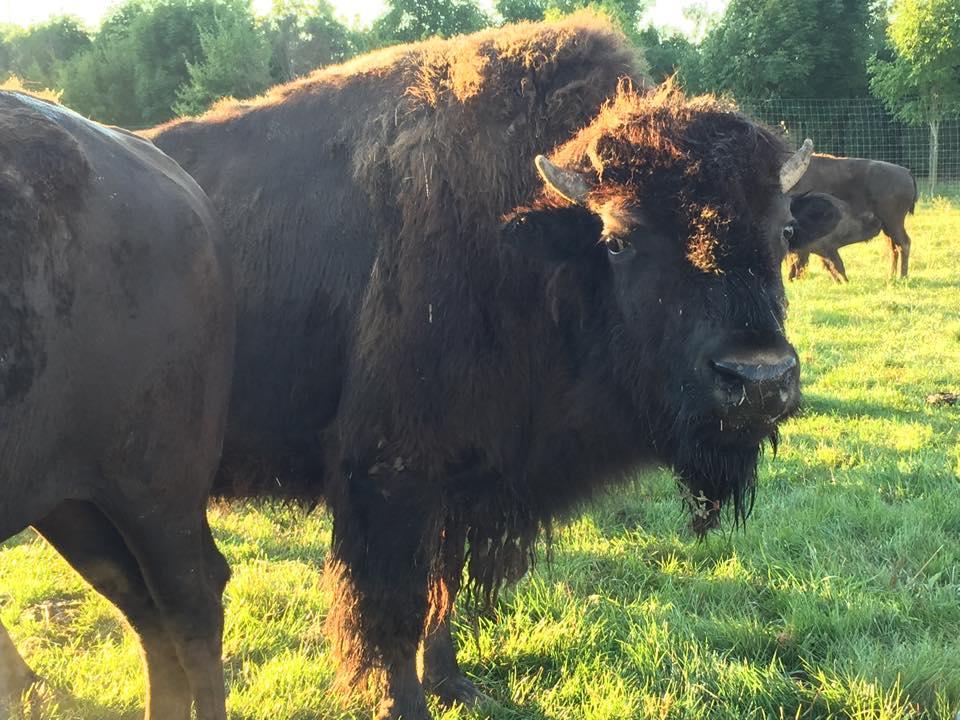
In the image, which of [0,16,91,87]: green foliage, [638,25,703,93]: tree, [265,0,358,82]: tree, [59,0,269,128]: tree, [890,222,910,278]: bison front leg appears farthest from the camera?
[0,16,91,87]: green foliage

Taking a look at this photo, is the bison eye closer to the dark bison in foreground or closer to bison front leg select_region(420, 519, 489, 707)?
the dark bison in foreground

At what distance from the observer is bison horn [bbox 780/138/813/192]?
2.69m

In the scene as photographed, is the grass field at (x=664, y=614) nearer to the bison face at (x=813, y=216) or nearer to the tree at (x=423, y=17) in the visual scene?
the bison face at (x=813, y=216)

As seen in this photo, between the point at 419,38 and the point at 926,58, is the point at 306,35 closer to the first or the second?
the point at 419,38

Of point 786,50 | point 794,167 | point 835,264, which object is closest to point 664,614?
point 794,167

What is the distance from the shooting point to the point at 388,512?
291cm

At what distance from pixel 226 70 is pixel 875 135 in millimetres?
27663

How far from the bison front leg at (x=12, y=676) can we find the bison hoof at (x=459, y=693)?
1.54 m

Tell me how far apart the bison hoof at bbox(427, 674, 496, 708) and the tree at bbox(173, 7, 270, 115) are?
35524 millimetres

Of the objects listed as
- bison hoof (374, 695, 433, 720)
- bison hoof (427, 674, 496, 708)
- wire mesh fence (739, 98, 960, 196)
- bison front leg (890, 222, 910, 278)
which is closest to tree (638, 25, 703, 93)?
wire mesh fence (739, 98, 960, 196)

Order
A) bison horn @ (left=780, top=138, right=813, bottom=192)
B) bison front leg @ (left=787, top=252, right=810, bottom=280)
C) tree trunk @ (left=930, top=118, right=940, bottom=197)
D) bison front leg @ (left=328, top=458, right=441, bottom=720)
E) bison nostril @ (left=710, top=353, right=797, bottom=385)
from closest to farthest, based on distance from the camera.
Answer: bison nostril @ (left=710, top=353, right=797, bottom=385)
bison horn @ (left=780, top=138, right=813, bottom=192)
bison front leg @ (left=328, top=458, right=441, bottom=720)
bison front leg @ (left=787, top=252, right=810, bottom=280)
tree trunk @ (left=930, top=118, right=940, bottom=197)

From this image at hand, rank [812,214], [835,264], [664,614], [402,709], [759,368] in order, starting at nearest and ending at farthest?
1. [759,368]
2. [402,709]
3. [812,214]
4. [664,614]
5. [835,264]

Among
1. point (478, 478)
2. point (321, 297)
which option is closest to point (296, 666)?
point (478, 478)

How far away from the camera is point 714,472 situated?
2662 millimetres
